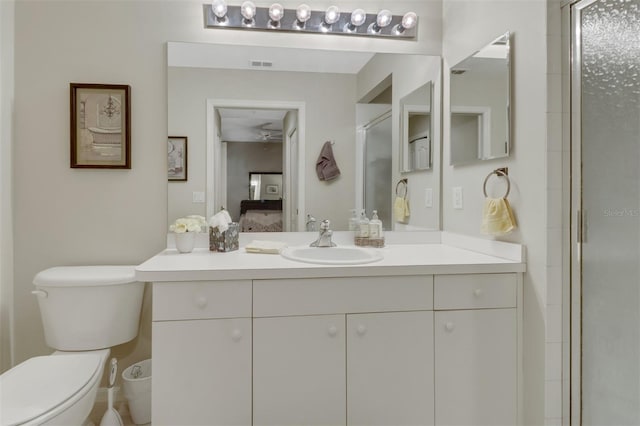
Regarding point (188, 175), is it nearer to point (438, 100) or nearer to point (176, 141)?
point (176, 141)

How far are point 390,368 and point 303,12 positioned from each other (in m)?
1.80

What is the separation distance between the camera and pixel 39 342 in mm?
1975

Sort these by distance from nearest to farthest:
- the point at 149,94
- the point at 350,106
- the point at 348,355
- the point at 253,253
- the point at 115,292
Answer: the point at 348,355
the point at 115,292
the point at 253,253
the point at 149,94
the point at 350,106

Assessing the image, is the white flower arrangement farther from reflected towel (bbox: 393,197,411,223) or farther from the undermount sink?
reflected towel (bbox: 393,197,411,223)

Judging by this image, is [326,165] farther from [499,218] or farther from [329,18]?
[499,218]

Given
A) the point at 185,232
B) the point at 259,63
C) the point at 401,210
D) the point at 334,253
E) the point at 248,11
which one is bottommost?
the point at 334,253

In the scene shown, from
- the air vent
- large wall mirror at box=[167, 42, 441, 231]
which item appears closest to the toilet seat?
large wall mirror at box=[167, 42, 441, 231]

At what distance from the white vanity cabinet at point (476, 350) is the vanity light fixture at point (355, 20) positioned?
1.45m

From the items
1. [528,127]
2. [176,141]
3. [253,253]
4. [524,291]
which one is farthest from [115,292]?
[528,127]

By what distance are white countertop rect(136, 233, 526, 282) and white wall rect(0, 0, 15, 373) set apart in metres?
0.78

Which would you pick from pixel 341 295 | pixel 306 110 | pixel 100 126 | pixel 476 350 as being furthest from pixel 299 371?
pixel 100 126

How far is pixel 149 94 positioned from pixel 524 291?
2.01m

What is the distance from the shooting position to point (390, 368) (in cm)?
155

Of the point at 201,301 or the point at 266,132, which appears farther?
the point at 266,132
